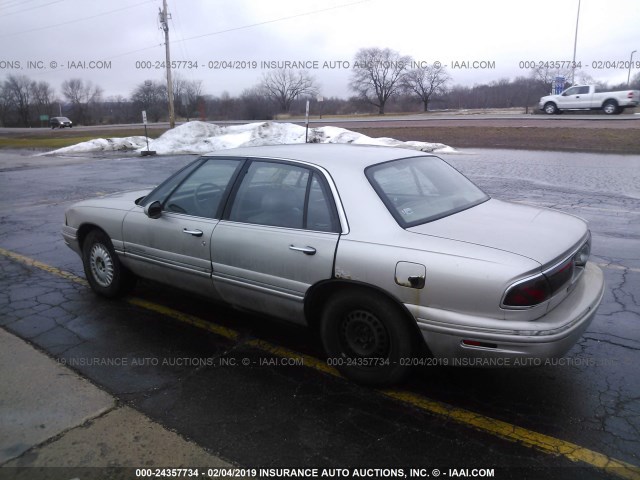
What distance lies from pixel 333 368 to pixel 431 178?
5.36 ft

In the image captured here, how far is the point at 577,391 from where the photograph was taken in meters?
3.22

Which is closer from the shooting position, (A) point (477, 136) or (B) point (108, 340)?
(B) point (108, 340)

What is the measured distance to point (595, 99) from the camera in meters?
28.5

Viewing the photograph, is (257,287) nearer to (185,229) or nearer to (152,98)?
(185,229)

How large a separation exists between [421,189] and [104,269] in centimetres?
310

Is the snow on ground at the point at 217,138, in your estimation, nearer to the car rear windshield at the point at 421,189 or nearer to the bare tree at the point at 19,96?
the car rear windshield at the point at 421,189

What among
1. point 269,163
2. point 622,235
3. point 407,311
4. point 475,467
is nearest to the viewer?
point 475,467

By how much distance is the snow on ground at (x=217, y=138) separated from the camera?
2381cm

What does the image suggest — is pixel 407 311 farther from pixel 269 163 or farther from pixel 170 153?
pixel 170 153

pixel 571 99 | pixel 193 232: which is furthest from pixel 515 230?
pixel 571 99

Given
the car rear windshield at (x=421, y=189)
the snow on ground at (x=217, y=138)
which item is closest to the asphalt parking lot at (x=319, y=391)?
the car rear windshield at (x=421, y=189)

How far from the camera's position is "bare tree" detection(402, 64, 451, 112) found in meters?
72.9

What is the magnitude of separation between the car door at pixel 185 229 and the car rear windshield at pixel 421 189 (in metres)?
1.21

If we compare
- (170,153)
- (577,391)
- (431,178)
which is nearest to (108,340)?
(431,178)
